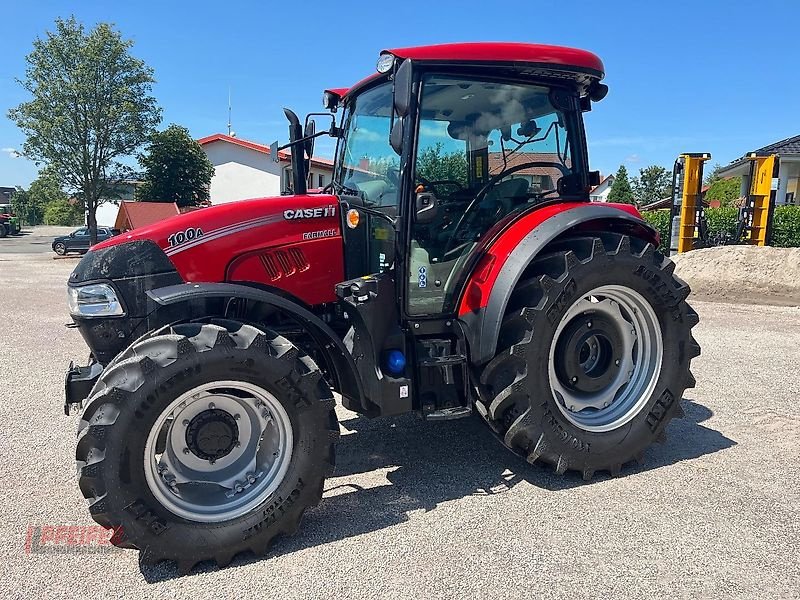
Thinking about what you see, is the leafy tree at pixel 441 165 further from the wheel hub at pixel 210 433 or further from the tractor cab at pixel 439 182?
the wheel hub at pixel 210 433

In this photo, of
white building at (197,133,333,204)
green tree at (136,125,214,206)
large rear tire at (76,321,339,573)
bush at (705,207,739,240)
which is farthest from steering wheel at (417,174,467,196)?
white building at (197,133,333,204)

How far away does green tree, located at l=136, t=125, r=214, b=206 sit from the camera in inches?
1019

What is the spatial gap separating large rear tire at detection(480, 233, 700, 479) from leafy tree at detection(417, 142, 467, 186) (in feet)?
2.36

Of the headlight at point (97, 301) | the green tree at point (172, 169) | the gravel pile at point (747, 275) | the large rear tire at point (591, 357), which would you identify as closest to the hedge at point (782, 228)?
the gravel pile at point (747, 275)

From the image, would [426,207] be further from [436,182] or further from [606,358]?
[606,358]

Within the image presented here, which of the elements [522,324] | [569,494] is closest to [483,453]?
[569,494]

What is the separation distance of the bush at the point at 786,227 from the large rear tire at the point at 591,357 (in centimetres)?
1501

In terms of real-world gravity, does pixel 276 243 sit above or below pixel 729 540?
above

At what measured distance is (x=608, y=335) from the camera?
158 inches

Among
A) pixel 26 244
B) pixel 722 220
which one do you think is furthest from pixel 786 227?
pixel 26 244

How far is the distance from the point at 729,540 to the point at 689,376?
128 cm

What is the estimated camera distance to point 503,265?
356cm

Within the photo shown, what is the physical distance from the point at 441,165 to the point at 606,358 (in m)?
1.68

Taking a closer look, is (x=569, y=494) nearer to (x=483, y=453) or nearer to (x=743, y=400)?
(x=483, y=453)
